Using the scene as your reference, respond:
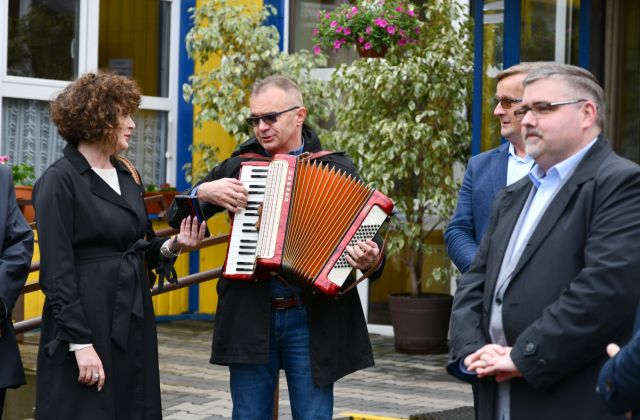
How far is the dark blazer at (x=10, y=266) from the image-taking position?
4598mm

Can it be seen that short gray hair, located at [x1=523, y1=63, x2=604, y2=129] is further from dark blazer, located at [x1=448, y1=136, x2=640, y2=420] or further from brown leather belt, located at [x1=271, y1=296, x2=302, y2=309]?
brown leather belt, located at [x1=271, y1=296, x2=302, y2=309]

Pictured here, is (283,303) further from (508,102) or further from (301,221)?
(508,102)

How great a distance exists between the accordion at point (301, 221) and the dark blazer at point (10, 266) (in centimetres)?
85

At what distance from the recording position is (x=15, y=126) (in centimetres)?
1069

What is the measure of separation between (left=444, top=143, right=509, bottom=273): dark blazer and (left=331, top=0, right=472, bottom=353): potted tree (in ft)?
14.1

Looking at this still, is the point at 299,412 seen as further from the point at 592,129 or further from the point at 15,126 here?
the point at 15,126

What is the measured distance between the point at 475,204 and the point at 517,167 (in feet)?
0.76

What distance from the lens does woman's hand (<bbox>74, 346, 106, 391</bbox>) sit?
432 centimetres

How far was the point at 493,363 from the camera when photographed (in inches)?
134

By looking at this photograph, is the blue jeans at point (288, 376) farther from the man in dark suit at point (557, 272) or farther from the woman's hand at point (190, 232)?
the man in dark suit at point (557, 272)

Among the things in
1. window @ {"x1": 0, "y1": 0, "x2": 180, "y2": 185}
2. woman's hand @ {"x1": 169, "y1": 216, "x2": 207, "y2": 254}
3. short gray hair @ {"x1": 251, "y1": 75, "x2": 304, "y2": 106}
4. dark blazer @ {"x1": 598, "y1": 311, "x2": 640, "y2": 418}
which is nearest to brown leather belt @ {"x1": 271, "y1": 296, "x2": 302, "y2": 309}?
woman's hand @ {"x1": 169, "y1": 216, "x2": 207, "y2": 254}

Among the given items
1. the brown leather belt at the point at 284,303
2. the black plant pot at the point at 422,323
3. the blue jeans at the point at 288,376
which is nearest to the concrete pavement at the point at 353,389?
the black plant pot at the point at 422,323

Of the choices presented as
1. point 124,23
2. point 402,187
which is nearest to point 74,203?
point 402,187

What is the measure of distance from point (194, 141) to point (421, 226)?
9.89 ft
